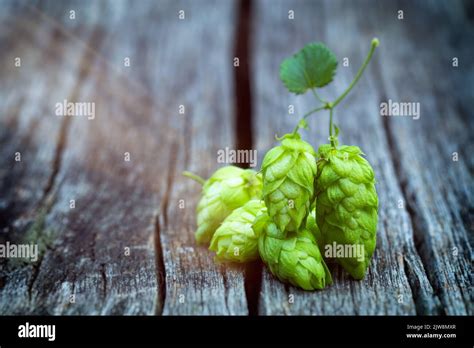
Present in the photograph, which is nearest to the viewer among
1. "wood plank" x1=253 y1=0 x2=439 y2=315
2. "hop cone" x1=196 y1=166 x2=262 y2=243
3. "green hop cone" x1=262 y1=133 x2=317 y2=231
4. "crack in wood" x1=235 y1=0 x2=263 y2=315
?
"green hop cone" x1=262 y1=133 x2=317 y2=231

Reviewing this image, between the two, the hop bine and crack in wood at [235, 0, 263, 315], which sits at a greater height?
crack in wood at [235, 0, 263, 315]

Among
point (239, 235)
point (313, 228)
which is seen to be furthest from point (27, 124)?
point (313, 228)

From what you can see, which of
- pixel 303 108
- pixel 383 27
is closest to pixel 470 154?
pixel 303 108

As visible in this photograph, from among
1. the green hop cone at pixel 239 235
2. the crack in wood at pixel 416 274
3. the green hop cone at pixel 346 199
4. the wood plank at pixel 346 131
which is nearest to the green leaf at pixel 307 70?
the green hop cone at pixel 346 199

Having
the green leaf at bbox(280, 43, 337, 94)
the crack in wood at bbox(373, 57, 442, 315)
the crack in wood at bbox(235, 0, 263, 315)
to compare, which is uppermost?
the crack in wood at bbox(235, 0, 263, 315)

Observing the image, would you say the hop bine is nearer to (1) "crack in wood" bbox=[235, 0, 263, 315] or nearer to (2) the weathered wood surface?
(2) the weathered wood surface

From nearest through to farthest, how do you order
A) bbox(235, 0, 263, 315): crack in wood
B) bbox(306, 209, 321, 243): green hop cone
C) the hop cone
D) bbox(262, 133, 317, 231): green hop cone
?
bbox(262, 133, 317, 231): green hop cone
bbox(306, 209, 321, 243): green hop cone
the hop cone
bbox(235, 0, 263, 315): crack in wood

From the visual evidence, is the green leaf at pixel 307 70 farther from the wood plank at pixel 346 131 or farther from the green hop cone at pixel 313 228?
the wood plank at pixel 346 131

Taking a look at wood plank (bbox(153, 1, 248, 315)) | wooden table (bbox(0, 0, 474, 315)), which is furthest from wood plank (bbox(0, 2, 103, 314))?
wood plank (bbox(153, 1, 248, 315))

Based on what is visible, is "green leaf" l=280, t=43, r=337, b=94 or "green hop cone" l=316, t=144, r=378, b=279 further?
"green leaf" l=280, t=43, r=337, b=94
